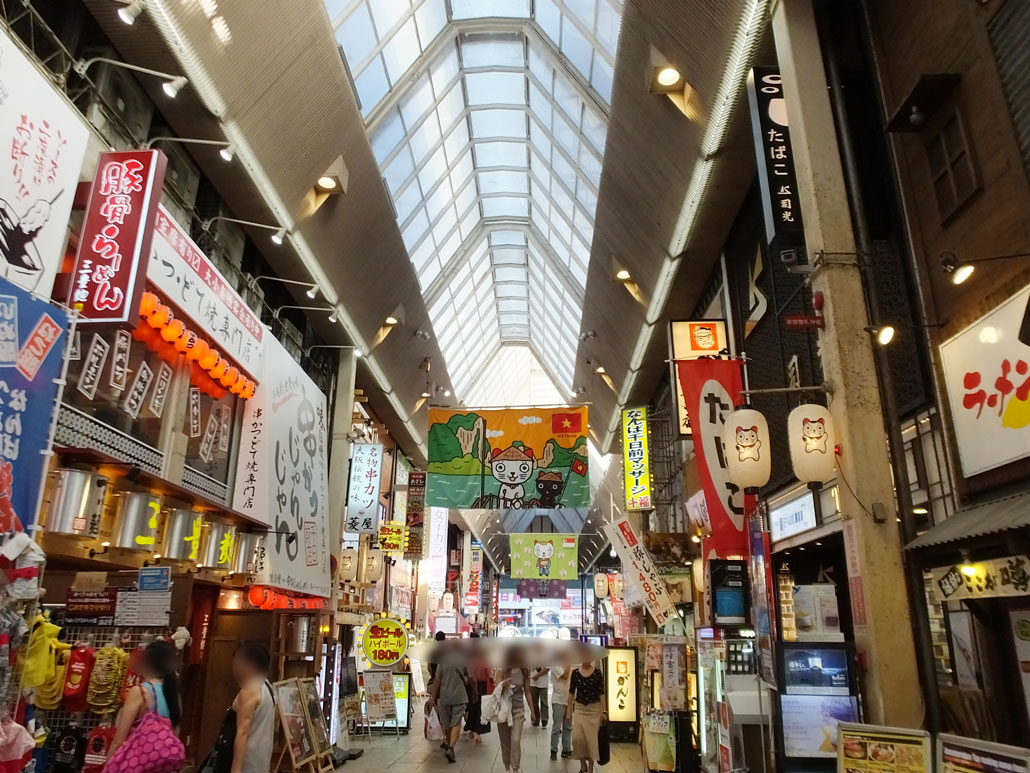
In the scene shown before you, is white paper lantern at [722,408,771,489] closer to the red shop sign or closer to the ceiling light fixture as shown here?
the red shop sign

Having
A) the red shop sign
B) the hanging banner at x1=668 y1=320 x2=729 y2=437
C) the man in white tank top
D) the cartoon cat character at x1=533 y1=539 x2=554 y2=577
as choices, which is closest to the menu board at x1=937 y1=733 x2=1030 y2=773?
the man in white tank top

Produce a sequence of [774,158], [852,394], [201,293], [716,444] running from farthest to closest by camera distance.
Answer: [716,444]
[201,293]
[774,158]
[852,394]

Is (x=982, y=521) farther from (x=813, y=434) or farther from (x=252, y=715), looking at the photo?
(x=252, y=715)

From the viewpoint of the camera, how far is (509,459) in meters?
11.8

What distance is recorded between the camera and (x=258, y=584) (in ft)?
27.8

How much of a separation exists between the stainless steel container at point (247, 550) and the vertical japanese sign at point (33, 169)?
13.5ft

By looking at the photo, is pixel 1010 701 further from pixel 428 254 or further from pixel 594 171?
pixel 428 254

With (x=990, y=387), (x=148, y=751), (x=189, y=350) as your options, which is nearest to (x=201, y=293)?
(x=189, y=350)

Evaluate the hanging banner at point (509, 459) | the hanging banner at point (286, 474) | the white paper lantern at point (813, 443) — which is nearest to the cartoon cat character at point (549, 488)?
the hanging banner at point (509, 459)

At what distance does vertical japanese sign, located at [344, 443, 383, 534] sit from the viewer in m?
13.1

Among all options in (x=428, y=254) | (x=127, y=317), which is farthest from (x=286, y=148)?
(x=428, y=254)

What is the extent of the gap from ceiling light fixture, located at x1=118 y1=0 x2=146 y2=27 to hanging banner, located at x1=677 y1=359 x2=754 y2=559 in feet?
20.6

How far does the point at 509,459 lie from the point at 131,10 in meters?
8.04

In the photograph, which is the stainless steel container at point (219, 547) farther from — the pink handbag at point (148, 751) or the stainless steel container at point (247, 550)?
the pink handbag at point (148, 751)
